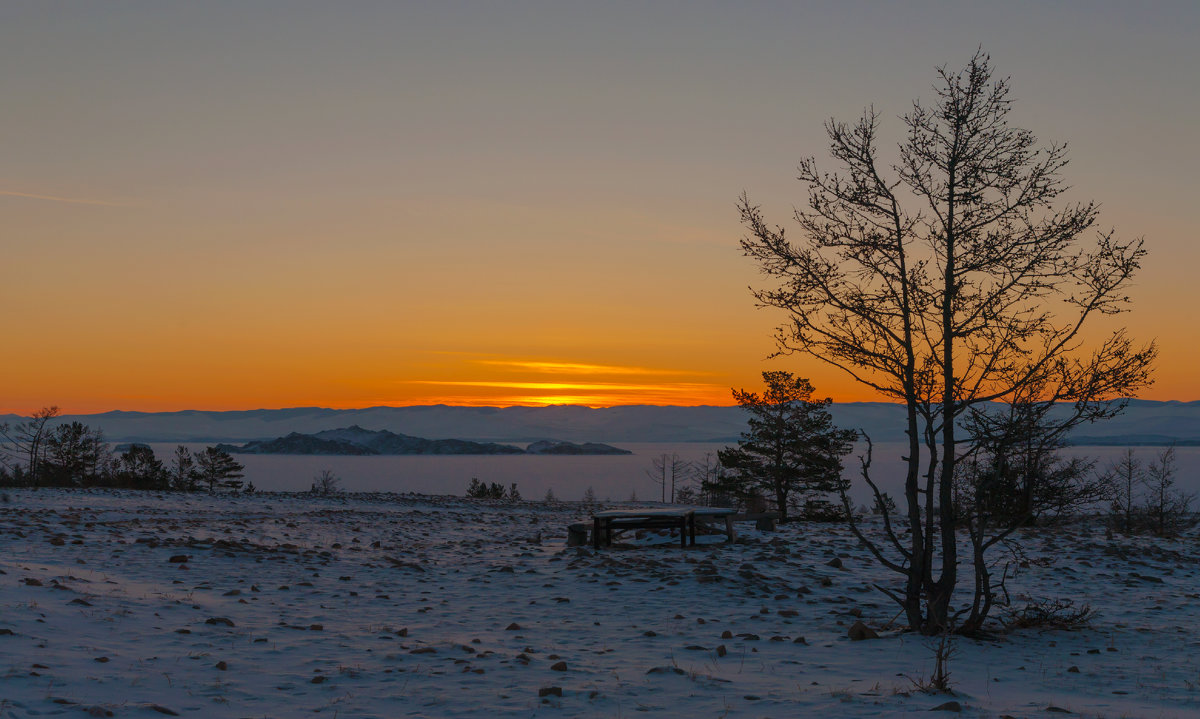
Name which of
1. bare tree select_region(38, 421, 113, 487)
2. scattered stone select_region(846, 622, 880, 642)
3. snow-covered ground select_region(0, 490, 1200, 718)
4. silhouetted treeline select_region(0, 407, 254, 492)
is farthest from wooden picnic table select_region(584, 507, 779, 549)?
bare tree select_region(38, 421, 113, 487)

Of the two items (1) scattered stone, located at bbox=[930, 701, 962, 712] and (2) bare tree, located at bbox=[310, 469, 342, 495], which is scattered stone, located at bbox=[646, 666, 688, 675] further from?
(2) bare tree, located at bbox=[310, 469, 342, 495]

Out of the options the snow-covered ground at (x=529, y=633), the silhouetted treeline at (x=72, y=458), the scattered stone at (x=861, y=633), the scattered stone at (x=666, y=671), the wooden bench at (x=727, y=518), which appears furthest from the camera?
→ the silhouetted treeline at (x=72, y=458)

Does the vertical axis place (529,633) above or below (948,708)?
below

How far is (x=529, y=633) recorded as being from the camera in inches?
395

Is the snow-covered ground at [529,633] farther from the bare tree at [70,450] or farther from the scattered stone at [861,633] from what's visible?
the bare tree at [70,450]

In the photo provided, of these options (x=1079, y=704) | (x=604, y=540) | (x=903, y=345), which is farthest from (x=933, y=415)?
(x=604, y=540)

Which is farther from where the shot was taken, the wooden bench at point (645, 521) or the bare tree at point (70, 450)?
the bare tree at point (70, 450)

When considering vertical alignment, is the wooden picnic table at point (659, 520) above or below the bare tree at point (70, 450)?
above

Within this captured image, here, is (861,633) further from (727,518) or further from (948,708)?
(727,518)

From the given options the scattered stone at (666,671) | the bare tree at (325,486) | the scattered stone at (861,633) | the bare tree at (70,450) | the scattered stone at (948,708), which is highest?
the scattered stone at (948,708)

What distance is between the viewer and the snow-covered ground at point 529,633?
6.80 metres

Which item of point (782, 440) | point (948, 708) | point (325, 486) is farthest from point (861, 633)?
point (325, 486)

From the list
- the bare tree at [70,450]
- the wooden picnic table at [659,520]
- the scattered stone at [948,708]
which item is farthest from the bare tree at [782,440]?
the bare tree at [70,450]

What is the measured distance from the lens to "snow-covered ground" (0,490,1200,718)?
22.3 ft
